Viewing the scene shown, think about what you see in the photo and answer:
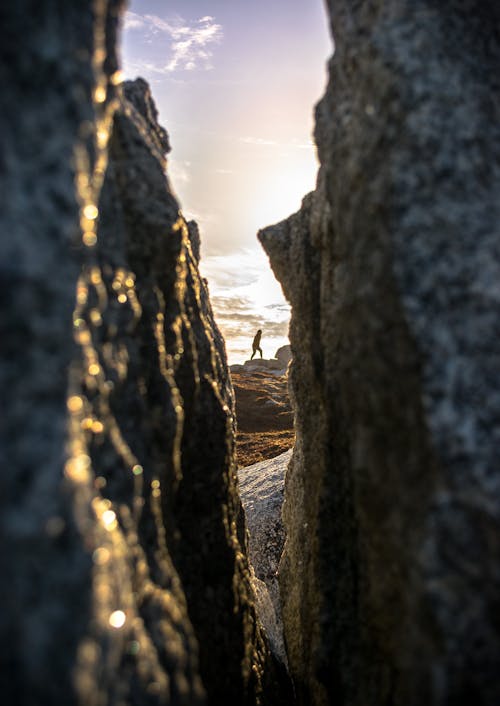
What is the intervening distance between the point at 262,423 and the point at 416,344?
87.0 feet

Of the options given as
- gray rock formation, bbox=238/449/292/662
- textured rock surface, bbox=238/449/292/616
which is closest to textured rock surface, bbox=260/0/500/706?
gray rock formation, bbox=238/449/292/662

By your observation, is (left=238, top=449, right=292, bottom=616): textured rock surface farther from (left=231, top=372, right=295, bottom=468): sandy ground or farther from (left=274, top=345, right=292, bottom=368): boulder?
(left=274, top=345, right=292, bottom=368): boulder

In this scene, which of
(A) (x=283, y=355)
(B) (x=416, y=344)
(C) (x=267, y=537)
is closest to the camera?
(B) (x=416, y=344)

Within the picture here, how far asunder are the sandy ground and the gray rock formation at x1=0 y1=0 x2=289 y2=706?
42.4ft

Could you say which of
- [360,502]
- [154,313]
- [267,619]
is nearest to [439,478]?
[360,502]

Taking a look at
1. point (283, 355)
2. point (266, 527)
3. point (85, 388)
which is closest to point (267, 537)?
point (266, 527)

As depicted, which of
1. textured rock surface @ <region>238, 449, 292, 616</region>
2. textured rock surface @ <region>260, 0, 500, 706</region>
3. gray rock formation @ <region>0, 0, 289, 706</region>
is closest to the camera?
gray rock formation @ <region>0, 0, 289, 706</region>

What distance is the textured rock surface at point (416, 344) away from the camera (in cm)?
232

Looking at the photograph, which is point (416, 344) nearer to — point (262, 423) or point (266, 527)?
point (266, 527)

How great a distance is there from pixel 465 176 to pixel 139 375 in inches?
104

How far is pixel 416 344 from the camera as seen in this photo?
258 cm

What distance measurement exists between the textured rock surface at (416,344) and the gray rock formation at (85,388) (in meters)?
1.50

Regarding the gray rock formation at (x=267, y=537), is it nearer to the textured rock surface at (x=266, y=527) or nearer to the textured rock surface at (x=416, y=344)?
the textured rock surface at (x=266, y=527)

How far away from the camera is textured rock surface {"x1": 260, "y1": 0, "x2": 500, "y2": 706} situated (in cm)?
232
